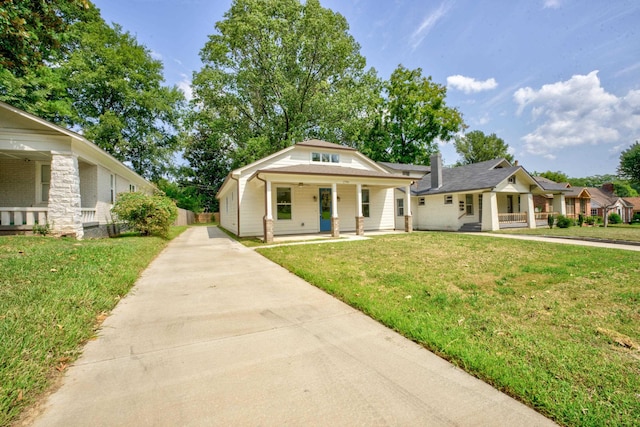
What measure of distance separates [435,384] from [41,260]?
23.8ft

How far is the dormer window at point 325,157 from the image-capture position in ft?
50.8

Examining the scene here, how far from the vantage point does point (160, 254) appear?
29.1 feet

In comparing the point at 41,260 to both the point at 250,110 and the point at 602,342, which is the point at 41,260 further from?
the point at 250,110

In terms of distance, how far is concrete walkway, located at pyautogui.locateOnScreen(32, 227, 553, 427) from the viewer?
1902 mm

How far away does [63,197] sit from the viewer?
9.48m

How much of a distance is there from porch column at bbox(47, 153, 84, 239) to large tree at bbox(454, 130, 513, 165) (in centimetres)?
4914

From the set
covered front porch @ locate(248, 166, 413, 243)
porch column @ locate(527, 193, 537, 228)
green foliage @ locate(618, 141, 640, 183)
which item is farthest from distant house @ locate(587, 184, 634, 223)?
covered front porch @ locate(248, 166, 413, 243)

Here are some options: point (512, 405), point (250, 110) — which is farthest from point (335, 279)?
point (250, 110)

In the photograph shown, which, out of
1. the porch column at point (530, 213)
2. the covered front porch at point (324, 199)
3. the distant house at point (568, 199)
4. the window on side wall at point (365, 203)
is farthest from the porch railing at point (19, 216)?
the distant house at point (568, 199)

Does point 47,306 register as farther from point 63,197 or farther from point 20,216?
point 20,216

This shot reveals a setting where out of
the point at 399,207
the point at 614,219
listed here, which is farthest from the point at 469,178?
the point at 614,219

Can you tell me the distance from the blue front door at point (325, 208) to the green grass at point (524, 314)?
7519 millimetres

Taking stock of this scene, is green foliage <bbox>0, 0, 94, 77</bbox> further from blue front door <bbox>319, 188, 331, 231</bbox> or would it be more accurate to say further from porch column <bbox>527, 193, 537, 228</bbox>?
porch column <bbox>527, 193, 537, 228</bbox>

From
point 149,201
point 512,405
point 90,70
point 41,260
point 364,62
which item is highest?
point 364,62
